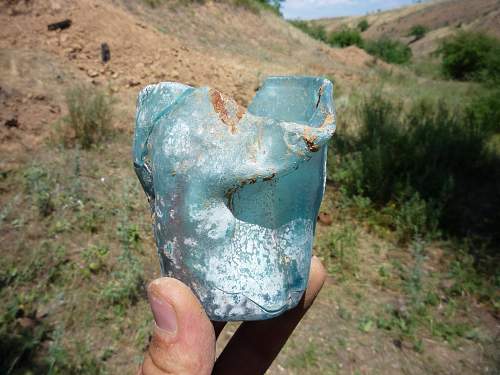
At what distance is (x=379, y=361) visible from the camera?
7.77ft

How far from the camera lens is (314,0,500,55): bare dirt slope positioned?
35250mm

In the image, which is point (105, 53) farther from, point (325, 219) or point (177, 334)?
point (177, 334)

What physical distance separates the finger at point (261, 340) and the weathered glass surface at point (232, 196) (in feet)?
1.32

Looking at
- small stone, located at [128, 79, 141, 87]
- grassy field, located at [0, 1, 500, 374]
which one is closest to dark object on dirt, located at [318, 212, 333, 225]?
grassy field, located at [0, 1, 500, 374]

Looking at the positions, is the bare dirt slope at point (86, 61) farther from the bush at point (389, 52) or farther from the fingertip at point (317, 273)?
the bush at point (389, 52)

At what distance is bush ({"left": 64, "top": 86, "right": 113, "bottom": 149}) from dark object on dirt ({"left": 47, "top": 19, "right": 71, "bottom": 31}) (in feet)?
9.96

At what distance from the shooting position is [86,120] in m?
4.44

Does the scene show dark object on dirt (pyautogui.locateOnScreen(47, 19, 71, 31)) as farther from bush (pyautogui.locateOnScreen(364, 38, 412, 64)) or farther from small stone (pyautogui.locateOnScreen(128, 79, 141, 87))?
bush (pyautogui.locateOnScreen(364, 38, 412, 64))

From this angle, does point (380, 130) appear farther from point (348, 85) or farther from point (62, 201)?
point (348, 85)

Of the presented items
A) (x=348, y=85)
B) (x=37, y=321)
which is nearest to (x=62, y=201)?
(x=37, y=321)

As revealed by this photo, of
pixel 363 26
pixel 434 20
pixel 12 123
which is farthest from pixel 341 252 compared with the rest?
pixel 363 26

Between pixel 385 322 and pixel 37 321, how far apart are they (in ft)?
7.49

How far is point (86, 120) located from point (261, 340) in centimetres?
369

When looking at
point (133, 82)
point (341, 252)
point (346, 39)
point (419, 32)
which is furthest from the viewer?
point (419, 32)
